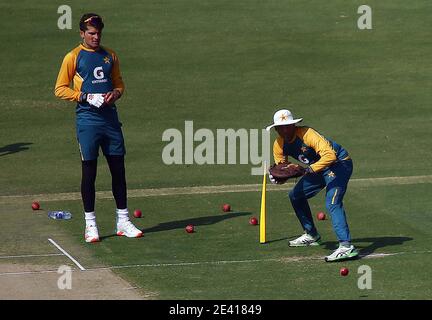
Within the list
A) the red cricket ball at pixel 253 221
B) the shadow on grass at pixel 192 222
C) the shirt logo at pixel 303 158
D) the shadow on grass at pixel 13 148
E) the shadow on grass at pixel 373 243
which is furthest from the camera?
the shadow on grass at pixel 13 148

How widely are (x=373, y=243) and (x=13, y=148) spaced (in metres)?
9.60

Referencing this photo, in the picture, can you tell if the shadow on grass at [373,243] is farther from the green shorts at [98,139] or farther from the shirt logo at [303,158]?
the green shorts at [98,139]

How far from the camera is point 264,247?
1664cm

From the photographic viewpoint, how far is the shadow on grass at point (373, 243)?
16.5m

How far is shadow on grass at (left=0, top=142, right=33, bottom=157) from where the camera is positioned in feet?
77.9

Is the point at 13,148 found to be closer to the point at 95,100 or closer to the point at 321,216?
the point at 95,100

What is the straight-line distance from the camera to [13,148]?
948 inches

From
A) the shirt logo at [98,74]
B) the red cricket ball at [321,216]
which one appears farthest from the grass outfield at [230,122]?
the shirt logo at [98,74]

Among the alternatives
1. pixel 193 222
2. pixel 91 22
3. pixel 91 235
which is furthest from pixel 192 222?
pixel 91 22

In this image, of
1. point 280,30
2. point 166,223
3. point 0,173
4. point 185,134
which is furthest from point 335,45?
point 166,223

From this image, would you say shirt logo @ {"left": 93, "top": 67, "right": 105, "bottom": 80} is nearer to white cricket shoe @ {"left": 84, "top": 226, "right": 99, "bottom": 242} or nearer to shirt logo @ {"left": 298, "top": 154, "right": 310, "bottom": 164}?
white cricket shoe @ {"left": 84, "top": 226, "right": 99, "bottom": 242}

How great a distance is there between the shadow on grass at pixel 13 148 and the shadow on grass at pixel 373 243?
29.2 feet

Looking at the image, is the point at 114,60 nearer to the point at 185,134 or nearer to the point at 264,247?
the point at 264,247

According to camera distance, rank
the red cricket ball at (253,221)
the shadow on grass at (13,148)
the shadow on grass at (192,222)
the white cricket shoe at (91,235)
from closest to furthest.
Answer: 1. the white cricket shoe at (91,235)
2. the shadow on grass at (192,222)
3. the red cricket ball at (253,221)
4. the shadow on grass at (13,148)
